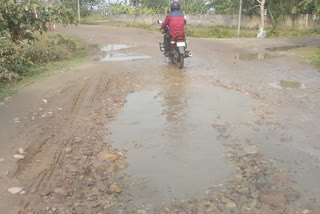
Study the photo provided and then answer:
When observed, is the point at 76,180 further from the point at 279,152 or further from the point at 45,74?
the point at 45,74

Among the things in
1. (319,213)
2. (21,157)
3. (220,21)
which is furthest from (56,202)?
(220,21)

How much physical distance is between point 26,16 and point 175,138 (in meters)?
7.24

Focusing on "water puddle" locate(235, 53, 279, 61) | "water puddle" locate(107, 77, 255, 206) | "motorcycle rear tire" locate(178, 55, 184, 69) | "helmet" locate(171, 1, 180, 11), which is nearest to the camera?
"water puddle" locate(107, 77, 255, 206)

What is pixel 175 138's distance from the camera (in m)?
4.96

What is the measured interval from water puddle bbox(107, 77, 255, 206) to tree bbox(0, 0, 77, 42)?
14.9 feet

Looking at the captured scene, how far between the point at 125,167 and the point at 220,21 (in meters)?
32.8

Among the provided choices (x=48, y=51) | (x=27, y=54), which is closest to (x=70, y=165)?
(x=27, y=54)

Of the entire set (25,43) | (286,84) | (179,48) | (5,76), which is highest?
(25,43)

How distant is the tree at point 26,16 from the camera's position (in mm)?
9422

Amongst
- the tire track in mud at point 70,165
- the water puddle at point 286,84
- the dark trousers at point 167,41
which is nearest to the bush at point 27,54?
the tire track in mud at point 70,165

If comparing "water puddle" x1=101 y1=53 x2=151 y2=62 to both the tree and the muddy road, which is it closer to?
the tree

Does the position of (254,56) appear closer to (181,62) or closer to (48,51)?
(181,62)

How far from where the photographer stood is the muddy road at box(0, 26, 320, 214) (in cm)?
336

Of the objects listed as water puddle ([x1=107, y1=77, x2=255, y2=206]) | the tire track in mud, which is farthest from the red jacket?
the tire track in mud
